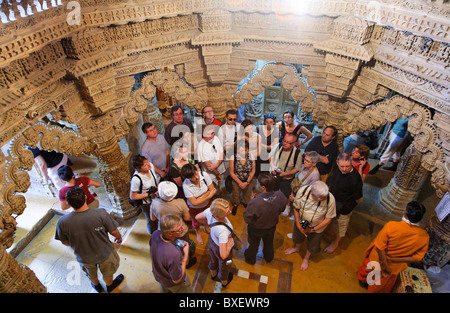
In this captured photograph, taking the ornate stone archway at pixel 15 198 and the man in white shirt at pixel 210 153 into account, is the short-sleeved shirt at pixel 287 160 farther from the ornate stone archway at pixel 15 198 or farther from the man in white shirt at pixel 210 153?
the ornate stone archway at pixel 15 198

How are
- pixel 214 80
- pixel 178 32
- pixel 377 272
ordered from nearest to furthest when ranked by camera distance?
pixel 377 272 < pixel 178 32 < pixel 214 80

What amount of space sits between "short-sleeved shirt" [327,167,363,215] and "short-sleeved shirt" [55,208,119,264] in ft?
9.73

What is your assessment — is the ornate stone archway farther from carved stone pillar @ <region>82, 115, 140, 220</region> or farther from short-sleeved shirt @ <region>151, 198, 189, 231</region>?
short-sleeved shirt @ <region>151, 198, 189, 231</region>

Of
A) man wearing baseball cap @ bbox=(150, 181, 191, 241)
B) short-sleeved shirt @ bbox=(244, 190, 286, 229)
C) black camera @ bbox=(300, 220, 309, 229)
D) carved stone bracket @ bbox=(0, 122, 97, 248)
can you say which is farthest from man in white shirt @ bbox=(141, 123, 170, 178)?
black camera @ bbox=(300, 220, 309, 229)

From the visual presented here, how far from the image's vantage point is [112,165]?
4.79 m

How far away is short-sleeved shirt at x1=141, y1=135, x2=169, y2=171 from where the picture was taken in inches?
179

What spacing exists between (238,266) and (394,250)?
2.04m

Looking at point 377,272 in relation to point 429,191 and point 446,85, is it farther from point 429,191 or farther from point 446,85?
point 429,191

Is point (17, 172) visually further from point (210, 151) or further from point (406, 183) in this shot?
point (406, 183)

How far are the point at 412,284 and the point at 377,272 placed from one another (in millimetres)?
537

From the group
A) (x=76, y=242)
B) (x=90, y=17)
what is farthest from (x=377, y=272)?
(x=90, y=17)

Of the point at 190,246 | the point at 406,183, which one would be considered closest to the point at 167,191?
the point at 190,246

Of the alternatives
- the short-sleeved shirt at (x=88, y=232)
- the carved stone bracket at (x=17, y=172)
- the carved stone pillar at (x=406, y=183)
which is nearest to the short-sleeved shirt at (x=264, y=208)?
the short-sleeved shirt at (x=88, y=232)

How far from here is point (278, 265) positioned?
4.24 m
